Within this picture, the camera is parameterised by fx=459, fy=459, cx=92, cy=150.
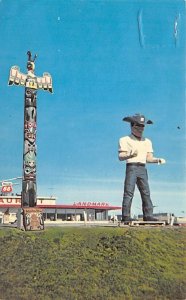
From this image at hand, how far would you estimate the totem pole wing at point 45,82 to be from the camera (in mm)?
13781

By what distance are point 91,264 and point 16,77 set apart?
5.83 metres

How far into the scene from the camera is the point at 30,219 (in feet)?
44.9

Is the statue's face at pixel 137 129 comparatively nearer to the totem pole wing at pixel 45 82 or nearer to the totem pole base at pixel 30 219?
the totem pole wing at pixel 45 82

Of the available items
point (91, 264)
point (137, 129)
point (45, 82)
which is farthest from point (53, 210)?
point (91, 264)

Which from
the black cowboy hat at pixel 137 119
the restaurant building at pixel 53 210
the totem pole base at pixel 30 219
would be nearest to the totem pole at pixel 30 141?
the totem pole base at pixel 30 219

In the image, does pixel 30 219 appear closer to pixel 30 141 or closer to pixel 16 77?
pixel 30 141

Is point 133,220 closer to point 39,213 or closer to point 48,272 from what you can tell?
point 39,213

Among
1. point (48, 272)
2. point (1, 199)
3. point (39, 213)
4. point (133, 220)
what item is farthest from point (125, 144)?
point (1, 199)

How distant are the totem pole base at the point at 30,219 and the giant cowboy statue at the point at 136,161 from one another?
2.71 meters

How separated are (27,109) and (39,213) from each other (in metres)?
3.21

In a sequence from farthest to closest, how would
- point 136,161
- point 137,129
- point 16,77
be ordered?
point 136,161 < point 137,129 < point 16,77

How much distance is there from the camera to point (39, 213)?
13.9 meters

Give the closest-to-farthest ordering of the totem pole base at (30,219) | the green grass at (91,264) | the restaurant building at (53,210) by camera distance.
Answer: the green grass at (91,264) → the totem pole base at (30,219) → the restaurant building at (53,210)

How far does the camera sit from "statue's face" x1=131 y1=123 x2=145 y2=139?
1433cm
